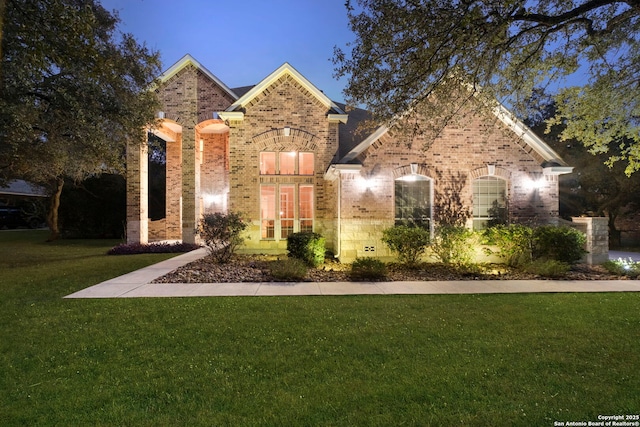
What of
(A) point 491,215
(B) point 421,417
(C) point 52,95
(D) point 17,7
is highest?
(D) point 17,7

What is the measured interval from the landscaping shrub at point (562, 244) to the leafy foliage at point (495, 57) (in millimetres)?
2486

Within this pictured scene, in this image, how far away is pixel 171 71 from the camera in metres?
15.2

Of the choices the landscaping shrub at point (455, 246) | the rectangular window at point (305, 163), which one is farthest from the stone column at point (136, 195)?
the landscaping shrub at point (455, 246)

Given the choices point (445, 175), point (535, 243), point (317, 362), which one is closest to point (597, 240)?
point (535, 243)

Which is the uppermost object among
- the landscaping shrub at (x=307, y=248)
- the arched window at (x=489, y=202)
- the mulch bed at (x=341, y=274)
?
the arched window at (x=489, y=202)

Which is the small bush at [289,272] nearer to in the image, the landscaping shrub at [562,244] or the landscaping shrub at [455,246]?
the landscaping shrub at [455,246]

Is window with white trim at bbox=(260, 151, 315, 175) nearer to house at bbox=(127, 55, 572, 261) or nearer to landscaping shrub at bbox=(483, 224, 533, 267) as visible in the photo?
house at bbox=(127, 55, 572, 261)

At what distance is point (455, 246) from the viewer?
404 inches

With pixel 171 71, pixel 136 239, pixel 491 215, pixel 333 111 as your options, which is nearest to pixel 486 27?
pixel 491 215

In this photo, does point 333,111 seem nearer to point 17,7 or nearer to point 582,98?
point 582,98

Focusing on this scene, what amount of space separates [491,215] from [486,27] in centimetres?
708

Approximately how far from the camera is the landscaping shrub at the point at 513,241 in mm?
10359

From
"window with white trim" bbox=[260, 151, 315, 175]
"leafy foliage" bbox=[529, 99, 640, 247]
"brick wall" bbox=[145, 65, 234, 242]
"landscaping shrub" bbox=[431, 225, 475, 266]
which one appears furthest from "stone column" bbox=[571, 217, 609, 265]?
"brick wall" bbox=[145, 65, 234, 242]

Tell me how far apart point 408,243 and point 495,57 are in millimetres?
5351
